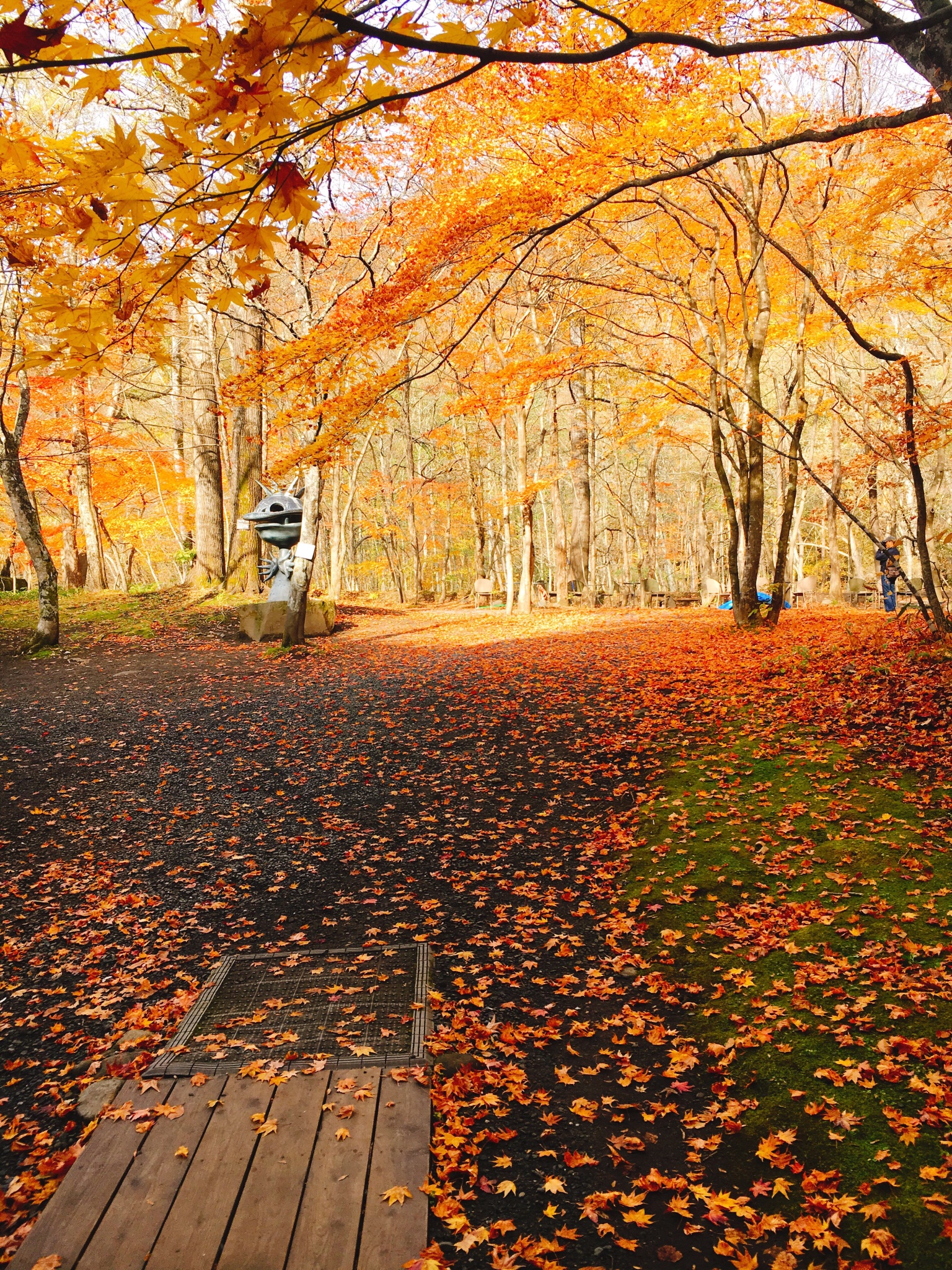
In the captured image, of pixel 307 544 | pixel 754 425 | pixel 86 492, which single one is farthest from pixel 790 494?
pixel 86 492

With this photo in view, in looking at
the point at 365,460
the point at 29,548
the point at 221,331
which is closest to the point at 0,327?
the point at 29,548

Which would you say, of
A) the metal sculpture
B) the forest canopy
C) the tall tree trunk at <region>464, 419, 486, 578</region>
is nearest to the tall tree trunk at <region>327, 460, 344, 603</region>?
the forest canopy

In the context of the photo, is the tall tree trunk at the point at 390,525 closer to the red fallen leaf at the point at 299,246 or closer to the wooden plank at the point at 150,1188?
the wooden plank at the point at 150,1188

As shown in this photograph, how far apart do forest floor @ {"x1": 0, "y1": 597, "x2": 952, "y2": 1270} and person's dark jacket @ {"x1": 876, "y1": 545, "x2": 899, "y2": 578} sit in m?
0.90

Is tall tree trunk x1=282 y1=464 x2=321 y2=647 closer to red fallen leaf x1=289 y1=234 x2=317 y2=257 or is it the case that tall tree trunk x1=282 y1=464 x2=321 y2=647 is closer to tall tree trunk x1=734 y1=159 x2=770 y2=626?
tall tree trunk x1=734 y1=159 x2=770 y2=626

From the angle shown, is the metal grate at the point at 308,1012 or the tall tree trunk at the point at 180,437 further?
the tall tree trunk at the point at 180,437

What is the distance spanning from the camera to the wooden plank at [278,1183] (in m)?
2.40

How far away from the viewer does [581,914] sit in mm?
4922

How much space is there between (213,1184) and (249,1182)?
0.42ft

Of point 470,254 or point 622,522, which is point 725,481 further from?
point 622,522

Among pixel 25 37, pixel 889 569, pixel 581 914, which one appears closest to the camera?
pixel 25 37

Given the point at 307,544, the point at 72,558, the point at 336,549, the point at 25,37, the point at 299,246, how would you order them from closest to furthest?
the point at 25,37
the point at 299,246
the point at 307,544
the point at 336,549
the point at 72,558

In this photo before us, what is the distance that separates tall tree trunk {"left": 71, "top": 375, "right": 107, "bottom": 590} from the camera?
19484 millimetres

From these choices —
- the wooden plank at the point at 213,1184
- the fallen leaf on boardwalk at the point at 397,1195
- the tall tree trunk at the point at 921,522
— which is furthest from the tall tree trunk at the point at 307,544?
the fallen leaf on boardwalk at the point at 397,1195
